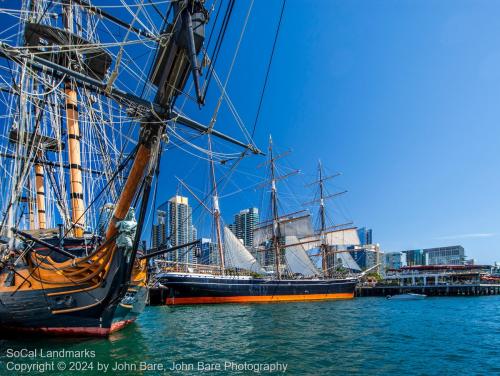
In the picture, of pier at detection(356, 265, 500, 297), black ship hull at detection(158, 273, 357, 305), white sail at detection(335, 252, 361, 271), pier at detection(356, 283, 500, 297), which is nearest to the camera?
black ship hull at detection(158, 273, 357, 305)

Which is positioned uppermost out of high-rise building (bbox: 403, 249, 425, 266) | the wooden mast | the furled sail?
the wooden mast

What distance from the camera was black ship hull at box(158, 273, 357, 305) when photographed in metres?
39.1

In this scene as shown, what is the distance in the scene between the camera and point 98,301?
42.1 ft

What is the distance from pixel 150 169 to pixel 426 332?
55.5 feet

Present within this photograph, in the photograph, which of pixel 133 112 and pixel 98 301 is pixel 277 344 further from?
pixel 133 112

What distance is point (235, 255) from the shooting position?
168 ft

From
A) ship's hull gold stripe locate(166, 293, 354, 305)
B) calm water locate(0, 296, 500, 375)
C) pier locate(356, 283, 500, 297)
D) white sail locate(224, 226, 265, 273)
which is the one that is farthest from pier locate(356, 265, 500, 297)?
calm water locate(0, 296, 500, 375)

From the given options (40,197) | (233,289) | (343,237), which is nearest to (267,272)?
(233,289)

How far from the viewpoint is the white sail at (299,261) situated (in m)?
57.2

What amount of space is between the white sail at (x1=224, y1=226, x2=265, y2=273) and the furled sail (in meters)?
9.81

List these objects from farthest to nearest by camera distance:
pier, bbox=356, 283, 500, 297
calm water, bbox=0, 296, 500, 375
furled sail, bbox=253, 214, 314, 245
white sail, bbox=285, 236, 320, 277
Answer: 1. pier, bbox=356, 283, 500, 297
2. furled sail, bbox=253, 214, 314, 245
3. white sail, bbox=285, 236, 320, 277
4. calm water, bbox=0, 296, 500, 375

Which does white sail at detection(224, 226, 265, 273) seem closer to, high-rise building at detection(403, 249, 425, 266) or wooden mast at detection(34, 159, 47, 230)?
wooden mast at detection(34, 159, 47, 230)

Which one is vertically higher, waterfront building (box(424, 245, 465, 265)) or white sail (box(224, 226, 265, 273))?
white sail (box(224, 226, 265, 273))

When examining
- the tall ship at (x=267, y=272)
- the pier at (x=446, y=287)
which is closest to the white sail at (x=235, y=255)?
the tall ship at (x=267, y=272)
